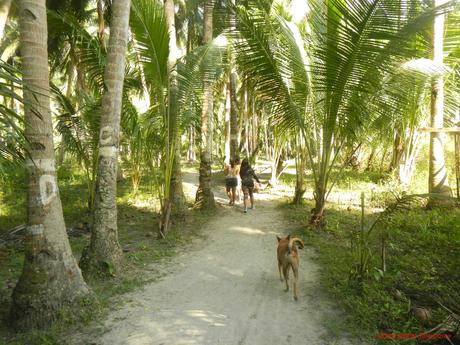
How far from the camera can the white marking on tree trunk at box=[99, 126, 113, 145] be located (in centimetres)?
514

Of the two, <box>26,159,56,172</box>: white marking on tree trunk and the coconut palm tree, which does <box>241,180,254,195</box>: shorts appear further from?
<box>26,159,56,172</box>: white marking on tree trunk

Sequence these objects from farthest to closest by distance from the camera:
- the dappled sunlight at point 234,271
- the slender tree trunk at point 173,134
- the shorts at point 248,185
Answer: the shorts at point 248,185 → the slender tree trunk at point 173,134 → the dappled sunlight at point 234,271

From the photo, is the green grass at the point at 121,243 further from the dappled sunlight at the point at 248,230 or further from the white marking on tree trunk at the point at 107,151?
the white marking on tree trunk at the point at 107,151

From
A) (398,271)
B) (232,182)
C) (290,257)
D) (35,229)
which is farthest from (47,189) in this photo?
(232,182)

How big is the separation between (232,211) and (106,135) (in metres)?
5.27

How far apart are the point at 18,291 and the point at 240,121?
1616 cm

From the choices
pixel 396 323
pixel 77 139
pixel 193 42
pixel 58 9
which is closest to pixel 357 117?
pixel 396 323

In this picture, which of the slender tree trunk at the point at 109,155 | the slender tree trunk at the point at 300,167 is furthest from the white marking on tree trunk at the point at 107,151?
the slender tree trunk at the point at 300,167

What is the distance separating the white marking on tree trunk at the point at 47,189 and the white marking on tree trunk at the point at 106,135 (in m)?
1.35

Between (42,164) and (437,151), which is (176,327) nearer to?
(42,164)

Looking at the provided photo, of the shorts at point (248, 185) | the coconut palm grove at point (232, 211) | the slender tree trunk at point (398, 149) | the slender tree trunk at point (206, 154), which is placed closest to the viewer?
the coconut palm grove at point (232, 211)

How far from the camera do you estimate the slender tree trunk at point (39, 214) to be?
3705 millimetres

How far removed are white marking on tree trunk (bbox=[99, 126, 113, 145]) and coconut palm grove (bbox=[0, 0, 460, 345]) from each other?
15 mm

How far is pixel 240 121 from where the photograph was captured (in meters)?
19.1
